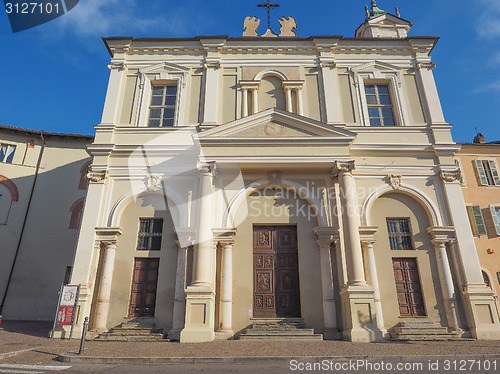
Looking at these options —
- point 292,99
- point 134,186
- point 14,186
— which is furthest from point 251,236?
point 14,186

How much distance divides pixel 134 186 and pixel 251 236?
15.8 feet

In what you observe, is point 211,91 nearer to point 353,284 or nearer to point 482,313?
point 353,284

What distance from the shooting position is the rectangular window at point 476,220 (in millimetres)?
18391

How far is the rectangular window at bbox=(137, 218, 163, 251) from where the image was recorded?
12.7 m

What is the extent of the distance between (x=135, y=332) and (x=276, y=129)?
8340 mm

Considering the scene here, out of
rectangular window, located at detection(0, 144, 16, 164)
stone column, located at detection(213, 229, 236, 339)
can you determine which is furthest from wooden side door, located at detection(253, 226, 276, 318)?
rectangular window, located at detection(0, 144, 16, 164)

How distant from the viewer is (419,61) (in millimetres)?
15633

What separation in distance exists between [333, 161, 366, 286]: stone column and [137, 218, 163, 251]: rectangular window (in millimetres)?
6585

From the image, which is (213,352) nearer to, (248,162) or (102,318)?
(102,318)

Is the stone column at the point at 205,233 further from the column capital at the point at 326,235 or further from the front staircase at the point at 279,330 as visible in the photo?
the column capital at the point at 326,235

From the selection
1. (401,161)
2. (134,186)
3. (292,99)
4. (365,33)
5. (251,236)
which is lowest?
(251,236)

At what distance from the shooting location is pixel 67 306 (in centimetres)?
1117

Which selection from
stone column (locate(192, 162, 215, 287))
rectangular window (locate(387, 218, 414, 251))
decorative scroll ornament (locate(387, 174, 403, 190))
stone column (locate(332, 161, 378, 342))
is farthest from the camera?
decorative scroll ornament (locate(387, 174, 403, 190))

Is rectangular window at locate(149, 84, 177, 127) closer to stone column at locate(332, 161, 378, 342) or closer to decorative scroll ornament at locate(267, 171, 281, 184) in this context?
decorative scroll ornament at locate(267, 171, 281, 184)
